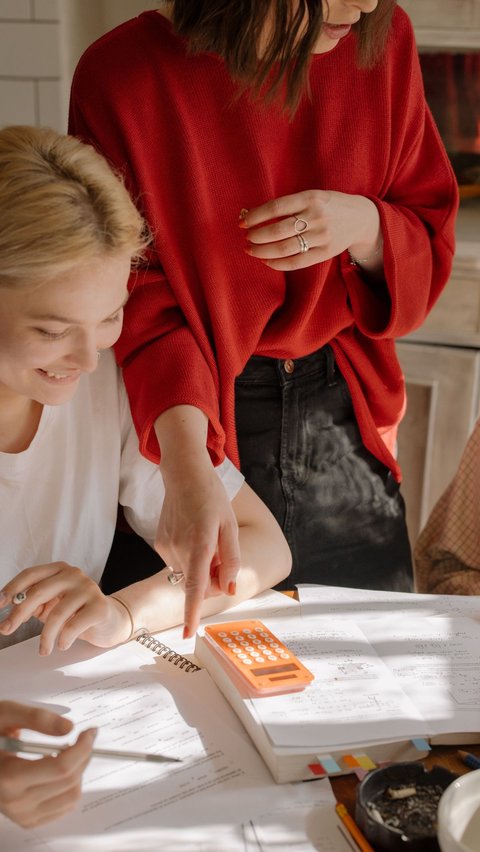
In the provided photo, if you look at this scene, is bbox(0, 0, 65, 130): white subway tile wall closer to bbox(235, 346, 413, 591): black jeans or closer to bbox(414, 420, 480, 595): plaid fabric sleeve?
bbox(235, 346, 413, 591): black jeans

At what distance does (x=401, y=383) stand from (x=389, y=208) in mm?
287

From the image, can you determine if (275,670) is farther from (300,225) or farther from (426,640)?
(300,225)

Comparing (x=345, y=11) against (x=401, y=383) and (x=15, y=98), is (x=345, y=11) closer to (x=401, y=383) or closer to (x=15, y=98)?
(x=401, y=383)

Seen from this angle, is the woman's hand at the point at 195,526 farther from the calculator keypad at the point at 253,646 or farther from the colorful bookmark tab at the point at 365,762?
the colorful bookmark tab at the point at 365,762

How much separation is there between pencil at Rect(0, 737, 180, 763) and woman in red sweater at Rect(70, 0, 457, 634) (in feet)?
0.50

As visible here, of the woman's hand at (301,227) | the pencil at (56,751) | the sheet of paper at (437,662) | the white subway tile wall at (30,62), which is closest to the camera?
the pencil at (56,751)

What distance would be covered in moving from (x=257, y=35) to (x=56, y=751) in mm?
802

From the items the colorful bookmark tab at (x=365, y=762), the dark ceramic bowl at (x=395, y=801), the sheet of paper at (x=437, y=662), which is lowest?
the sheet of paper at (x=437, y=662)

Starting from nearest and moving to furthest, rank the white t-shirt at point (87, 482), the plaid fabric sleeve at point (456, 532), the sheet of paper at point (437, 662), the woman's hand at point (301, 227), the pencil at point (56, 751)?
the pencil at point (56, 751) < the sheet of paper at point (437, 662) < the woman's hand at point (301, 227) < the white t-shirt at point (87, 482) < the plaid fabric sleeve at point (456, 532)

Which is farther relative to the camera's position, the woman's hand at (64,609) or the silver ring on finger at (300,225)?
the silver ring on finger at (300,225)

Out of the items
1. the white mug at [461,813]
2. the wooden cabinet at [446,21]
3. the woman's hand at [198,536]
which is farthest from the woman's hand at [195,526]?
the wooden cabinet at [446,21]

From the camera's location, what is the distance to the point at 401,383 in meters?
1.52

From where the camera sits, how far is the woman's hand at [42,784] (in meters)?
0.83

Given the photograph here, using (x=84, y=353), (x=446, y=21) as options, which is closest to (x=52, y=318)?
(x=84, y=353)
